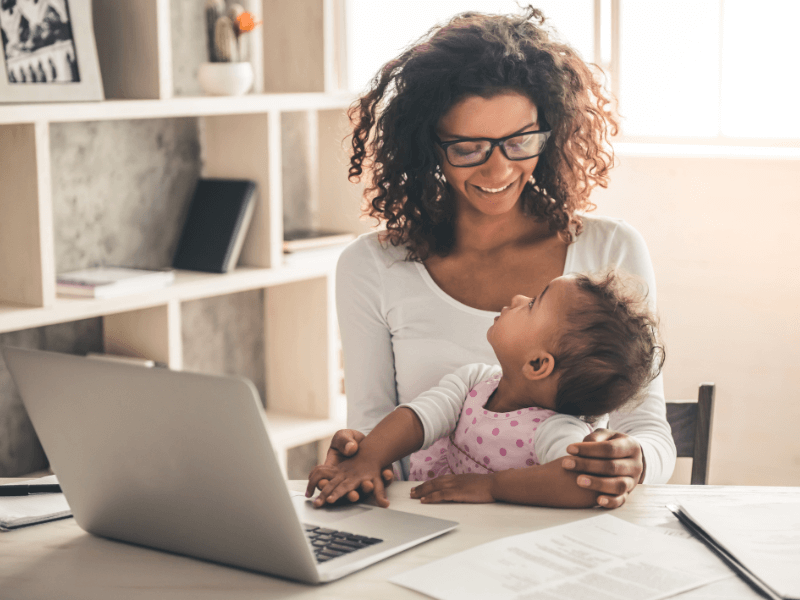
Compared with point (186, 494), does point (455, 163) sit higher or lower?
higher

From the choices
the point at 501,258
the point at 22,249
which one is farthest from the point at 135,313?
the point at 501,258

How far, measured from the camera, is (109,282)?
247cm

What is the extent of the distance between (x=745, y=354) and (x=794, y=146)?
621 mm

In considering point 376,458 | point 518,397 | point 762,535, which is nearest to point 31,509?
point 376,458

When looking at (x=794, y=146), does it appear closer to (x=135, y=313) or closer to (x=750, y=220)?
(x=750, y=220)

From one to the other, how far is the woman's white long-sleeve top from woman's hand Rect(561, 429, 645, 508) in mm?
471

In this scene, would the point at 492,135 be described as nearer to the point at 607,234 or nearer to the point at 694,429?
the point at 607,234

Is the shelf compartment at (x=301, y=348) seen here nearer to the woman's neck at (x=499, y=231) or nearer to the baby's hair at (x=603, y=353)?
the woman's neck at (x=499, y=231)

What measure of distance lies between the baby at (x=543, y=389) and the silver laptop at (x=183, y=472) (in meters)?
0.24

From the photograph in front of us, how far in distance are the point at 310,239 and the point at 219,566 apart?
207 cm

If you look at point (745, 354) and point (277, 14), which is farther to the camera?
point (277, 14)

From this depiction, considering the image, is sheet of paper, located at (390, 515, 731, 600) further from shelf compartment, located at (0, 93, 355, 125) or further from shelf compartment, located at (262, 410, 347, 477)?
shelf compartment, located at (262, 410, 347, 477)

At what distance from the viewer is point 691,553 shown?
1062 millimetres

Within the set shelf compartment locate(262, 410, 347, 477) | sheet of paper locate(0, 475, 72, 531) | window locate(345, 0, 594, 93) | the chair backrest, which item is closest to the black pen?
sheet of paper locate(0, 475, 72, 531)
